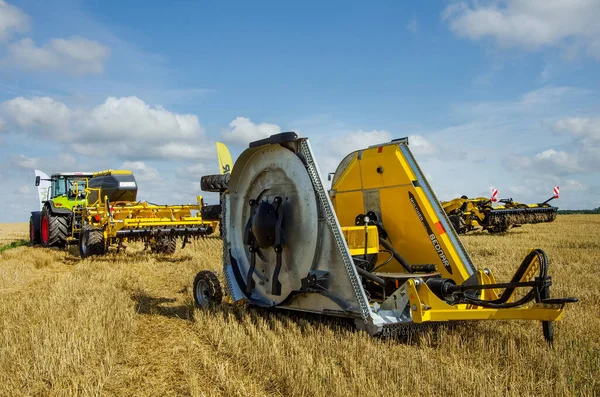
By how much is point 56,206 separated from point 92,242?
4.17m

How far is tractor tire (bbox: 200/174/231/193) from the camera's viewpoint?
6461 millimetres

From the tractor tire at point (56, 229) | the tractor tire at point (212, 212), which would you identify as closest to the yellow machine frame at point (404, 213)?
the tractor tire at point (212, 212)

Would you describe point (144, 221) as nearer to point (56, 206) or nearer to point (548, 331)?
point (56, 206)

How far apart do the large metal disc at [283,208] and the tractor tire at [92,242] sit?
6.96 metres

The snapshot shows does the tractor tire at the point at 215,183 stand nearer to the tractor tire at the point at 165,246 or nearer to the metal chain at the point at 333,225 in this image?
the metal chain at the point at 333,225

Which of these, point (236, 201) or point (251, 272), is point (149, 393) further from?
point (236, 201)

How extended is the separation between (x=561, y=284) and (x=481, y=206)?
1335cm

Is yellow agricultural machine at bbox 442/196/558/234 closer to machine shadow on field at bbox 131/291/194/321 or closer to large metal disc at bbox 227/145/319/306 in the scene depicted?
machine shadow on field at bbox 131/291/194/321

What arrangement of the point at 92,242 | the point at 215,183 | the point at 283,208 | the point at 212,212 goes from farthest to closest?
the point at 92,242, the point at 212,212, the point at 215,183, the point at 283,208

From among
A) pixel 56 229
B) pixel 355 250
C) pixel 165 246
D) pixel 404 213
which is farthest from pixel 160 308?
pixel 56 229

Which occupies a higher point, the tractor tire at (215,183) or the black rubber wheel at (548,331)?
the tractor tire at (215,183)

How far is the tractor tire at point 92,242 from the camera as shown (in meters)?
12.1

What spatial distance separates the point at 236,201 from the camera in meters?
6.33

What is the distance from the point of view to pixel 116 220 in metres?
11.9
